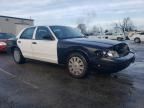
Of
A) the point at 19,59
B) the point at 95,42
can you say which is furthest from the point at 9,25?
the point at 95,42

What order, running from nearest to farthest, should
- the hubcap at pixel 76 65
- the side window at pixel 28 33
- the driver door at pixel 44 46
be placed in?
the hubcap at pixel 76 65 → the driver door at pixel 44 46 → the side window at pixel 28 33

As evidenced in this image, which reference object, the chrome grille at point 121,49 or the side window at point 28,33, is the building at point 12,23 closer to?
the side window at point 28,33

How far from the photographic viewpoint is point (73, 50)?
21.5 feet

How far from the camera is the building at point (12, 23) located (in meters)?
35.7

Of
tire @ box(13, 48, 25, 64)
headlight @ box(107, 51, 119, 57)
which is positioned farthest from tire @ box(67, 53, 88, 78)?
tire @ box(13, 48, 25, 64)

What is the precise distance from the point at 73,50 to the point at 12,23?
108 feet

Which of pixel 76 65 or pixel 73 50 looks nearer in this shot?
pixel 76 65

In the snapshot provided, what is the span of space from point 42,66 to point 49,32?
169cm

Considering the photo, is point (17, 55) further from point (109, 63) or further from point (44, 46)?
point (109, 63)

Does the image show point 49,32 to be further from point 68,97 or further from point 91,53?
point 68,97

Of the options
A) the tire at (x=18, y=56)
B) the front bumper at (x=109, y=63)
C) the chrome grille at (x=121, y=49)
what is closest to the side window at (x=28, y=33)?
the tire at (x=18, y=56)

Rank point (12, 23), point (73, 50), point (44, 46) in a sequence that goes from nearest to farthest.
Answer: point (73, 50)
point (44, 46)
point (12, 23)

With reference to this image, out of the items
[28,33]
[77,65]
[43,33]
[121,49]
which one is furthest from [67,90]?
[28,33]

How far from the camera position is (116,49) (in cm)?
614
